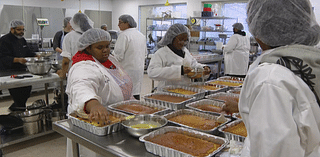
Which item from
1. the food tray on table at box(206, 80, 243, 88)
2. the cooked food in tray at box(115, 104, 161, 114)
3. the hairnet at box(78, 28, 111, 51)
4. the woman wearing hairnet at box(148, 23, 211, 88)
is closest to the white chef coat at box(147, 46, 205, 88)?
the woman wearing hairnet at box(148, 23, 211, 88)

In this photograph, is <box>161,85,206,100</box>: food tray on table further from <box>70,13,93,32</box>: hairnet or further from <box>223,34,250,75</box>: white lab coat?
<box>223,34,250,75</box>: white lab coat

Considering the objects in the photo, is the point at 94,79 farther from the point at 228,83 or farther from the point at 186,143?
the point at 228,83

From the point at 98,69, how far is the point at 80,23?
1.72m

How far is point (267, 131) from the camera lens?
2.48 feet

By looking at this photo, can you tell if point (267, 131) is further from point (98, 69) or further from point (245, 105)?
point (98, 69)

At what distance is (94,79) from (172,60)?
1168mm

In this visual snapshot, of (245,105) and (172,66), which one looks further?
(172,66)

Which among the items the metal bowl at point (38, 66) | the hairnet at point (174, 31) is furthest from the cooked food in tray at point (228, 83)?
the metal bowl at point (38, 66)

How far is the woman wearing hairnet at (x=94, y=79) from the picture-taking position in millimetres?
1431

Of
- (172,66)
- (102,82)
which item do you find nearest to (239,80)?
(172,66)

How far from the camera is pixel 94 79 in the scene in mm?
1610

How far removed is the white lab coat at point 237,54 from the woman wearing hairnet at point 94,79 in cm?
357

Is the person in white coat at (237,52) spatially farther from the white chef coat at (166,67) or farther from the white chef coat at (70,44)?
the white chef coat at (70,44)

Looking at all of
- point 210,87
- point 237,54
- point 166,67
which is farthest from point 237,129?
point 237,54
